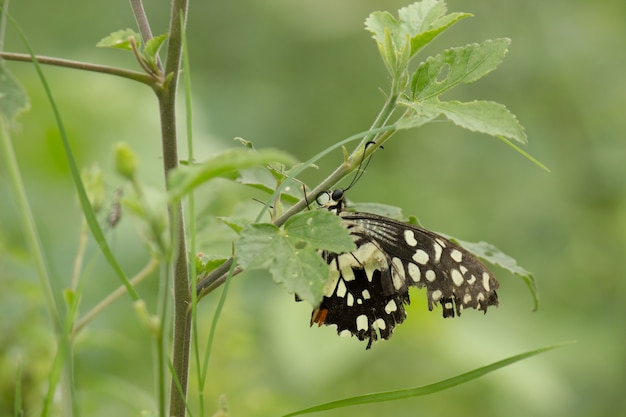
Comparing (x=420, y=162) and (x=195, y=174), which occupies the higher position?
(x=420, y=162)

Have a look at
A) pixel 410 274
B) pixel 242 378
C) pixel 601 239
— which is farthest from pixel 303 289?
pixel 601 239

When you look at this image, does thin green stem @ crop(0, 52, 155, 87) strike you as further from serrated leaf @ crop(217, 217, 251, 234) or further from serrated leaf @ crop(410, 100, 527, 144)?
serrated leaf @ crop(410, 100, 527, 144)

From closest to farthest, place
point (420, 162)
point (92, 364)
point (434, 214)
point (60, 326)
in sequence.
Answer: point (60, 326) → point (92, 364) → point (434, 214) → point (420, 162)

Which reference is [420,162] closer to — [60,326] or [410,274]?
[410,274]

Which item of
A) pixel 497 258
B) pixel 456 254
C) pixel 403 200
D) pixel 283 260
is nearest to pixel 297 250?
pixel 283 260

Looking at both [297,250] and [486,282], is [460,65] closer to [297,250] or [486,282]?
[297,250]

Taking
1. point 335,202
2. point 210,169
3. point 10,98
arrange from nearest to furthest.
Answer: point 210,169 → point 10,98 → point 335,202

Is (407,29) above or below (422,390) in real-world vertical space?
above

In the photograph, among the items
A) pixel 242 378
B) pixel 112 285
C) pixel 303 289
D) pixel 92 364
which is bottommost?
pixel 303 289

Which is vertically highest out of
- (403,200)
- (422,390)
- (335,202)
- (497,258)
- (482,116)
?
(403,200)
